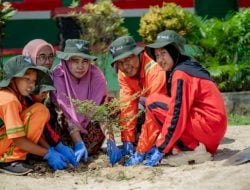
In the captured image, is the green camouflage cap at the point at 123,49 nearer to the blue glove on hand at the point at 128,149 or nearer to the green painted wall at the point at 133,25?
the blue glove on hand at the point at 128,149

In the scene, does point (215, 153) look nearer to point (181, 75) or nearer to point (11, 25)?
point (181, 75)

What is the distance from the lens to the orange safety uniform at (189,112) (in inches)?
199

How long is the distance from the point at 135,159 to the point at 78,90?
0.84 metres

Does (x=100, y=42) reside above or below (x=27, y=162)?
above

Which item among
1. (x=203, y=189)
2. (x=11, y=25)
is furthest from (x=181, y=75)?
(x=11, y=25)

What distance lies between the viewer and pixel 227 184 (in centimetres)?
409

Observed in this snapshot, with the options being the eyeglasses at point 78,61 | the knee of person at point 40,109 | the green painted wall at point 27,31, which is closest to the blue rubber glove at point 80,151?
the knee of person at point 40,109

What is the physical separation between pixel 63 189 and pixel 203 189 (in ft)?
3.52

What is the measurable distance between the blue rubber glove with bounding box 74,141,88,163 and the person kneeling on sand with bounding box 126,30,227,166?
411 millimetres

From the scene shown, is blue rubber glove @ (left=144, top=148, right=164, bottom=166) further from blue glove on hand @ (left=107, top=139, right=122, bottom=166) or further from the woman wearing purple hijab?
the woman wearing purple hijab

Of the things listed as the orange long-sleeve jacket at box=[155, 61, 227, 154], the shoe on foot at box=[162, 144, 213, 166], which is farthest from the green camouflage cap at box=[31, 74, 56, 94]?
the shoe on foot at box=[162, 144, 213, 166]

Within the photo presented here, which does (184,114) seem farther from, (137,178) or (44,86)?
(44,86)

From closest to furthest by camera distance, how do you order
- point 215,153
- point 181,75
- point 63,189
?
point 63,189 → point 181,75 → point 215,153

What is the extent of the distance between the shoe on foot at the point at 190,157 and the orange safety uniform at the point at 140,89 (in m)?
0.29
